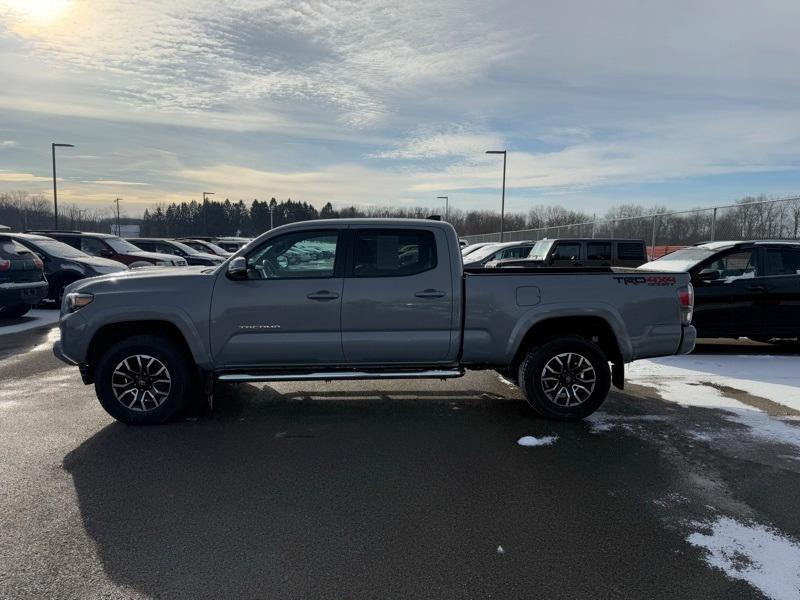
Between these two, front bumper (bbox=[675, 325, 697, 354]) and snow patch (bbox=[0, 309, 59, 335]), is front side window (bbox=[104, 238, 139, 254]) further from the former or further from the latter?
front bumper (bbox=[675, 325, 697, 354])

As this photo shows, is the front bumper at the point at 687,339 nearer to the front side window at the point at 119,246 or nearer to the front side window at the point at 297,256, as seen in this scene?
the front side window at the point at 297,256

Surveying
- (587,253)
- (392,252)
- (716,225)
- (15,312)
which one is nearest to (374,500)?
(392,252)

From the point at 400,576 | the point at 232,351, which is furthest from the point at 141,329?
the point at 400,576

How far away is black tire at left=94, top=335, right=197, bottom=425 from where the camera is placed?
16.3 feet

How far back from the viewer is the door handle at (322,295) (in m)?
5.01

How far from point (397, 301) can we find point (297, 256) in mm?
1075

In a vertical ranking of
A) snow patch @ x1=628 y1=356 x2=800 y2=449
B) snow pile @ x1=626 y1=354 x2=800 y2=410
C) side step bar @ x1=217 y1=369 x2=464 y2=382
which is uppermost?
side step bar @ x1=217 y1=369 x2=464 y2=382

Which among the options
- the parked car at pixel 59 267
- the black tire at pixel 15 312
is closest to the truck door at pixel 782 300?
the parked car at pixel 59 267

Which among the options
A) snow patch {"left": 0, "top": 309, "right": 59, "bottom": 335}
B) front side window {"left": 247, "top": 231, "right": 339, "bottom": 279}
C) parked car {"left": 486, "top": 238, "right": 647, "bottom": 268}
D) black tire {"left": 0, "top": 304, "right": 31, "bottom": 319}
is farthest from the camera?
parked car {"left": 486, "top": 238, "right": 647, "bottom": 268}

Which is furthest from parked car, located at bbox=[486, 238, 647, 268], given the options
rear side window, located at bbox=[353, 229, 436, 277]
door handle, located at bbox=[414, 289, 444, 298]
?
door handle, located at bbox=[414, 289, 444, 298]

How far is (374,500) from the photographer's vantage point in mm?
3625

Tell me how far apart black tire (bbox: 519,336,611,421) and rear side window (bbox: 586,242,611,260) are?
11618 mm

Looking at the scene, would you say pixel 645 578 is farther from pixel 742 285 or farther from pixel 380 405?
pixel 742 285

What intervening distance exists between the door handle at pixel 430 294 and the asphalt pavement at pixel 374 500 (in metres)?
1.23
